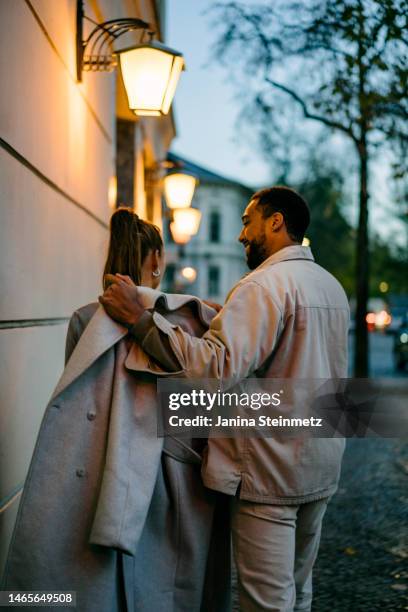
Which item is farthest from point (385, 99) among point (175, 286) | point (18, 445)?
point (175, 286)

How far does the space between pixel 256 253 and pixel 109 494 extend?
3.44 feet

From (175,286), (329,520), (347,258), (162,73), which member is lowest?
(329,520)

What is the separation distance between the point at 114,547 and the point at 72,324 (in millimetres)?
755

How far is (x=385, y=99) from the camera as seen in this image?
19.2 feet

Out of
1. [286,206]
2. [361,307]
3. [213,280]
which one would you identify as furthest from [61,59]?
[213,280]

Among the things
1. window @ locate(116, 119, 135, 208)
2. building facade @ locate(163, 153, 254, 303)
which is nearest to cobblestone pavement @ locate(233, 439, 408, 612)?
window @ locate(116, 119, 135, 208)

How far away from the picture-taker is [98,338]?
7.73 ft

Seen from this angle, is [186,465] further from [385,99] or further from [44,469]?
[385,99]

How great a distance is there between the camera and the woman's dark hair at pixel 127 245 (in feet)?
8.55

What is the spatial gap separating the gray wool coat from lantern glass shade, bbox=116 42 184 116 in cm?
236

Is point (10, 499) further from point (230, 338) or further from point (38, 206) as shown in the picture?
point (230, 338)

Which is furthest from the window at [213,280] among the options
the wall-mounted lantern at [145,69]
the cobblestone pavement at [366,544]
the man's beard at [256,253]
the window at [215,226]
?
the man's beard at [256,253]

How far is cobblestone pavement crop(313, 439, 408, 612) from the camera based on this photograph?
13.0 ft

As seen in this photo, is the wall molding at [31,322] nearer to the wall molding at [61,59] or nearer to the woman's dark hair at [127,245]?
the woman's dark hair at [127,245]
